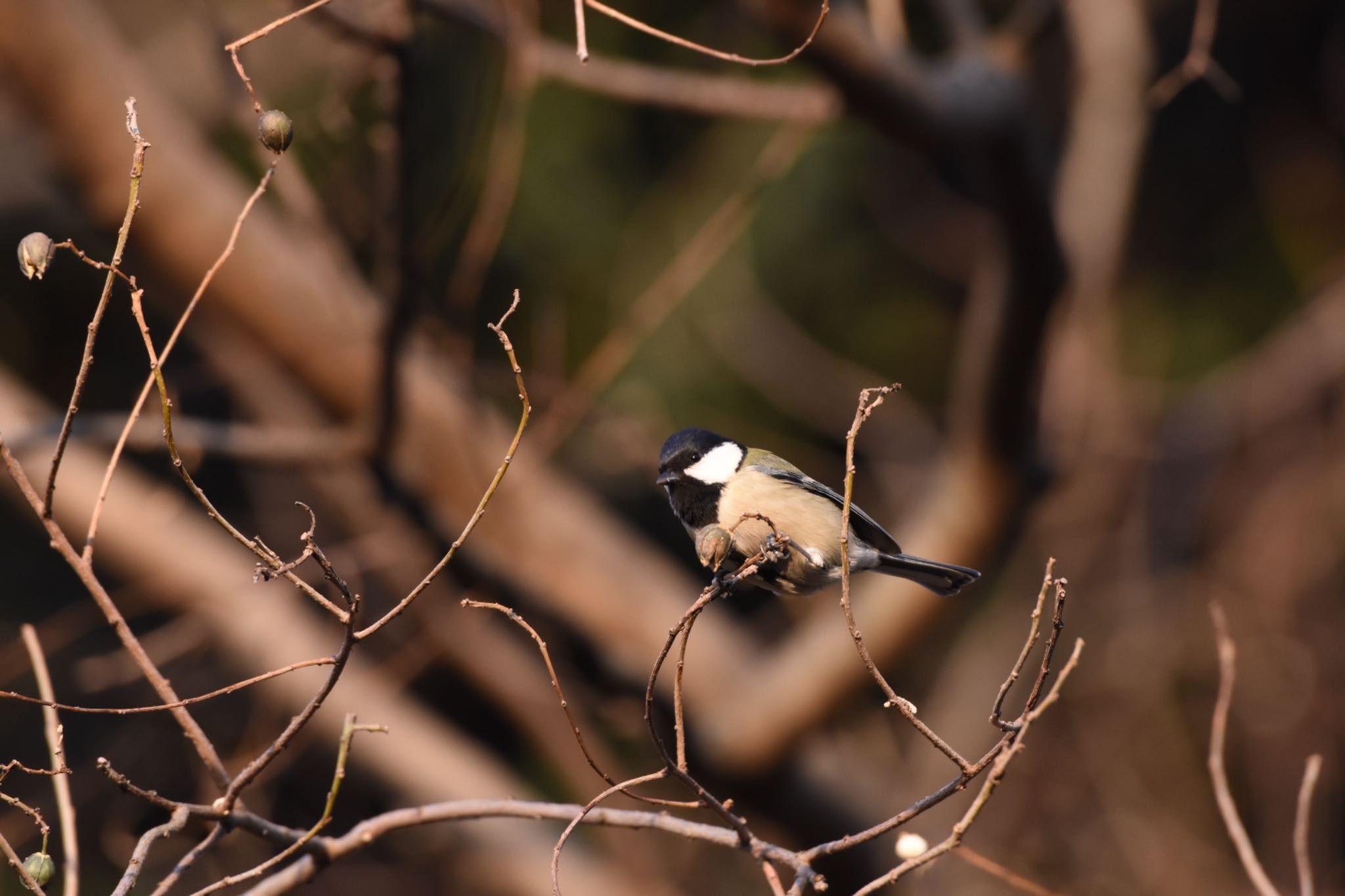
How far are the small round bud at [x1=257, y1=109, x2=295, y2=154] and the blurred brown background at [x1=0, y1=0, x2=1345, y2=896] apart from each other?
1326mm

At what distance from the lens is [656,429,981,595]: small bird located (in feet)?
5.17

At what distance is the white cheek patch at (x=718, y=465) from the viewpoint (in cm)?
174

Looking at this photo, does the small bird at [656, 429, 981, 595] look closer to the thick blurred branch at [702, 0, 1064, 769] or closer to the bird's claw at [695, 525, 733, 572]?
the bird's claw at [695, 525, 733, 572]

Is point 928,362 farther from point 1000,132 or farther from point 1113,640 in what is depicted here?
point 1000,132

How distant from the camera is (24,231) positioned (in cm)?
487

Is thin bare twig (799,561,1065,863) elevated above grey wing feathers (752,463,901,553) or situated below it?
below

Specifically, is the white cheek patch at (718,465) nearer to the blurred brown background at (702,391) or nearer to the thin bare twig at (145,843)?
the thin bare twig at (145,843)

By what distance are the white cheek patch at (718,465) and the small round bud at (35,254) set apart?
86 centimetres

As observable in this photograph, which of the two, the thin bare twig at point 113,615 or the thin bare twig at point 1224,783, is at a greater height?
the thin bare twig at point 1224,783

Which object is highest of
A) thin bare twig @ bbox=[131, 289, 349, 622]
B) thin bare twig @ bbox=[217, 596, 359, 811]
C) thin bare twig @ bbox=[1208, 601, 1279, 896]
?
thin bare twig @ bbox=[1208, 601, 1279, 896]

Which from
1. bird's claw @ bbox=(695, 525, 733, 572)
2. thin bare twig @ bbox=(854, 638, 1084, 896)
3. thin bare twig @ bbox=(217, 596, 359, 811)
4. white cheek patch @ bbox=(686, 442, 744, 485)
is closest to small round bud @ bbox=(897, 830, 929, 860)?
thin bare twig @ bbox=(854, 638, 1084, 896)

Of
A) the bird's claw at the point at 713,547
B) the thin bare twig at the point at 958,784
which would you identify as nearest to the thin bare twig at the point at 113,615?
the bird's claw at the point at 713,547

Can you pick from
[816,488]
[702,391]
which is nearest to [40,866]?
[816,488]

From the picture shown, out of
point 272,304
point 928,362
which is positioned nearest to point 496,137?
point 272,304
